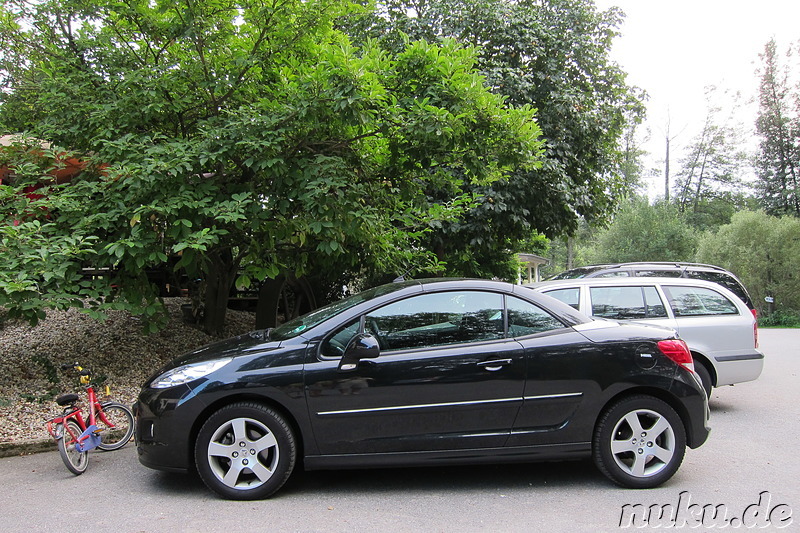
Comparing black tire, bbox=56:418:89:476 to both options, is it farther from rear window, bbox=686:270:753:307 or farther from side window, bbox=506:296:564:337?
rear window, bbox=686:270:753:307

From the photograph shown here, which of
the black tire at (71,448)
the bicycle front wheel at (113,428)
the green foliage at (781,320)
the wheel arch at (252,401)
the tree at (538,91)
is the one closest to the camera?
the wheel arch at (252,401)

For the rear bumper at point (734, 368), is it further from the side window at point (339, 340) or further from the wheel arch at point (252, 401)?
the wheel arch at point (252, 401)

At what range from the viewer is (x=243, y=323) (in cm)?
1198

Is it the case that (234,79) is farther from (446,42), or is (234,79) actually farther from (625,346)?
(625,346)

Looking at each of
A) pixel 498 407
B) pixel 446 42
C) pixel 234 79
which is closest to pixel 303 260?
pixel 234 79

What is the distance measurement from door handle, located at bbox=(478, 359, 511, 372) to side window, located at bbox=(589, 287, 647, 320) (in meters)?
2.87

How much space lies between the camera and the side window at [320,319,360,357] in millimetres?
4246

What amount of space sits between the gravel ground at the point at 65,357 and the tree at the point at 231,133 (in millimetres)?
1754

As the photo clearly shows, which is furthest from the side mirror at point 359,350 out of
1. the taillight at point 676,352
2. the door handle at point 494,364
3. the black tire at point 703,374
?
the black tire at point 703,374

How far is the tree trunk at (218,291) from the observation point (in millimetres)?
8586

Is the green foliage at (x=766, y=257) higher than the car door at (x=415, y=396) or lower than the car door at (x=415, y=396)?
higher

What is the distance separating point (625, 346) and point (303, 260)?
422 centimetres
